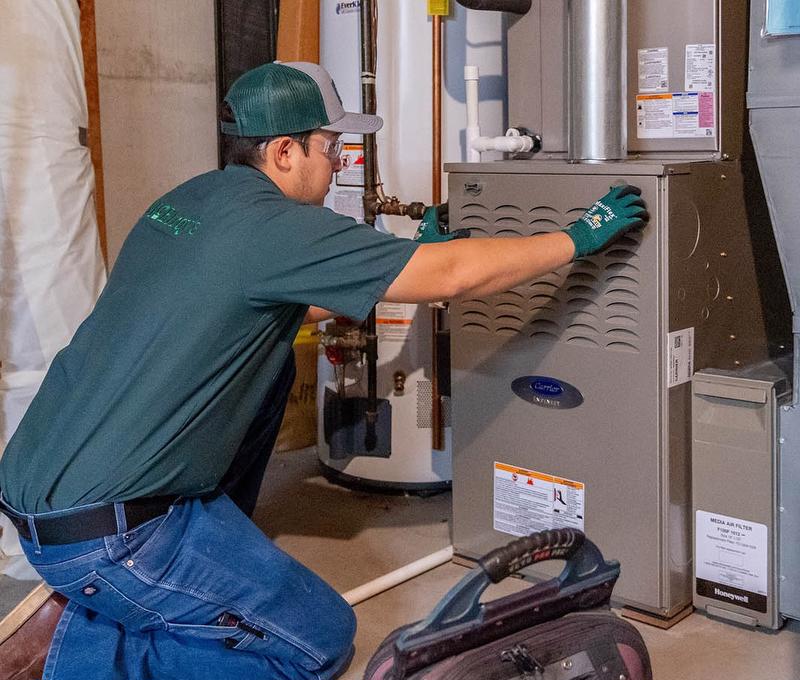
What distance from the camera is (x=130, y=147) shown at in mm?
3346

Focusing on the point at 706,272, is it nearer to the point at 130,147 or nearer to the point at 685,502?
the point at 685,502

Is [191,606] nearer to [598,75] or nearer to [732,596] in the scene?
[732,596]

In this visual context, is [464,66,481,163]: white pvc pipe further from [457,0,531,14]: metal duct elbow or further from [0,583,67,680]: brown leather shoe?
[0,583,67,680]: brown leather shoe

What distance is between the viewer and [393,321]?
121 inches

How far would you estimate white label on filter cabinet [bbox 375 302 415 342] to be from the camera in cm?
306

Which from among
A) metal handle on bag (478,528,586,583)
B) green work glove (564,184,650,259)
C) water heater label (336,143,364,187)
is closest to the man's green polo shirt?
green work glove (564,184,650,259)

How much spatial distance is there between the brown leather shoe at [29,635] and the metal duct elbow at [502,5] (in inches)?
61.0

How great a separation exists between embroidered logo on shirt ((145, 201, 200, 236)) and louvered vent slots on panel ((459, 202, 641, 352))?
2.41ft

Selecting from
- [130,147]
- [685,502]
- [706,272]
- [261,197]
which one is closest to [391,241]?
[261,197]

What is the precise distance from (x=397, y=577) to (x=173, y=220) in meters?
1.03

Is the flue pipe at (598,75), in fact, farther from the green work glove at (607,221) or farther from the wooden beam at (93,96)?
the wooden beam at (93,96)

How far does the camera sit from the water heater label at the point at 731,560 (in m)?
2.22

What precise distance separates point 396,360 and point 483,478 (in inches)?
24.9

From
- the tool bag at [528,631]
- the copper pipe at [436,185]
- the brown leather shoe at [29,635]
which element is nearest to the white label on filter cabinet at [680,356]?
the tool bag at [528,631]
